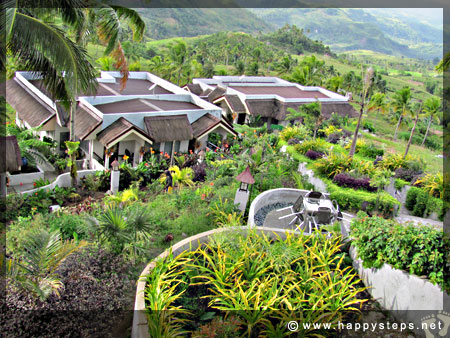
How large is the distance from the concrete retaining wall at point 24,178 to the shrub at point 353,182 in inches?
478

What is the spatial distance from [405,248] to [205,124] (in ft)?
49.5

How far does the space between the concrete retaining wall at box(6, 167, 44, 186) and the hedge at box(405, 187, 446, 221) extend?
15074 millimetres

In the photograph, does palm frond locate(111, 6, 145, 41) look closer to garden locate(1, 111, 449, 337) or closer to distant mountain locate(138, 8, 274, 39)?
garden locate(1, 111, 449, 337)

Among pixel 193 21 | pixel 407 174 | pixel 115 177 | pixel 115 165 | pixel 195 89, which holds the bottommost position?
pixel 193 21

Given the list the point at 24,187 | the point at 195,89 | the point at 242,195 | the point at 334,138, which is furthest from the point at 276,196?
the point at 195,89

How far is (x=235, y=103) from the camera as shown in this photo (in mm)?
28734

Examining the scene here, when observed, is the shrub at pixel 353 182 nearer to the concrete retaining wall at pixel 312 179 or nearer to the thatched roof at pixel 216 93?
the concrete retaining wall at pixel 312 179

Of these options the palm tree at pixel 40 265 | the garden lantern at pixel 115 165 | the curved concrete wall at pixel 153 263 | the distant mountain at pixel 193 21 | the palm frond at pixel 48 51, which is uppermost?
the palm frond at pixel 48 51

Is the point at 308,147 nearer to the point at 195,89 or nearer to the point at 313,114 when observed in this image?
the point at 313,114

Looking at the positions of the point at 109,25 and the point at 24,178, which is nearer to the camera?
the point at 109,25

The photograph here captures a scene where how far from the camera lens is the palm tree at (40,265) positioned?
20.7 feet

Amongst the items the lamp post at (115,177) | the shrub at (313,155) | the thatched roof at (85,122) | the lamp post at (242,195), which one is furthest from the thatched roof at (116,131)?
the lamp post at (242,195)

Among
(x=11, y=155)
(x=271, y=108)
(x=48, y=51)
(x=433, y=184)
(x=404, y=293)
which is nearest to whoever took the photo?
(x=404, y=293)

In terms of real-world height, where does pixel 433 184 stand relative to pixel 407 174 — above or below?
above
